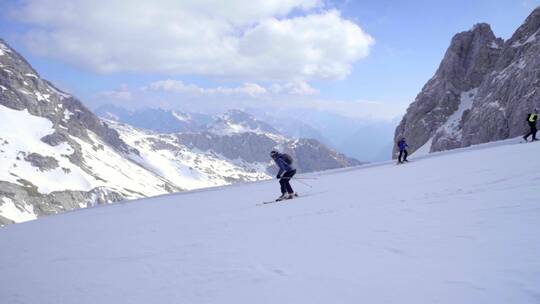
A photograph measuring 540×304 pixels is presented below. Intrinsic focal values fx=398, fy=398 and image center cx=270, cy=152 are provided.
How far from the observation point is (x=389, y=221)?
9.69 meters

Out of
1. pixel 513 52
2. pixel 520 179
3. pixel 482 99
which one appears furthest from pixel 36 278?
pixel 513 52

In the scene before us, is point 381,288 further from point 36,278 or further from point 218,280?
point 36,278

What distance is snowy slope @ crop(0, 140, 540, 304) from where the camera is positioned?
548 centimetres

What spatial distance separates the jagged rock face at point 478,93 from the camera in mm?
96750

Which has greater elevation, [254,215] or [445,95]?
[445,95]

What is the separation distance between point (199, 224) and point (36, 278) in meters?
5.91

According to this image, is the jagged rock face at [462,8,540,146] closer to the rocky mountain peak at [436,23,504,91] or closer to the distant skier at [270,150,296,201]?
the rocky mountain peak at [436,23,504,91]

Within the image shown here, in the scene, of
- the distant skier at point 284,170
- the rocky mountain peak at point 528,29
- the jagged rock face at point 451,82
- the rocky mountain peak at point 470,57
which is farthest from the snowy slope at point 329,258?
the rocky mountain peak at point 470,57

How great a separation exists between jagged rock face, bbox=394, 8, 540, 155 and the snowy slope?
94776mm

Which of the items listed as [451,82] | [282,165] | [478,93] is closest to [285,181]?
[282,165]

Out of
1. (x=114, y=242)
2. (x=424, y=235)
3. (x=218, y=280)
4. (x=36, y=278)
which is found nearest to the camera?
(x=218, y=280)

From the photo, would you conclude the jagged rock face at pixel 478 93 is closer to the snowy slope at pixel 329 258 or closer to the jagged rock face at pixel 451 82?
the jagged rock face at pixel 451 82

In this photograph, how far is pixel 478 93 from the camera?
12512 cm

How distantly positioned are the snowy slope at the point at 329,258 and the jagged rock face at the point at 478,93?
94.8m
